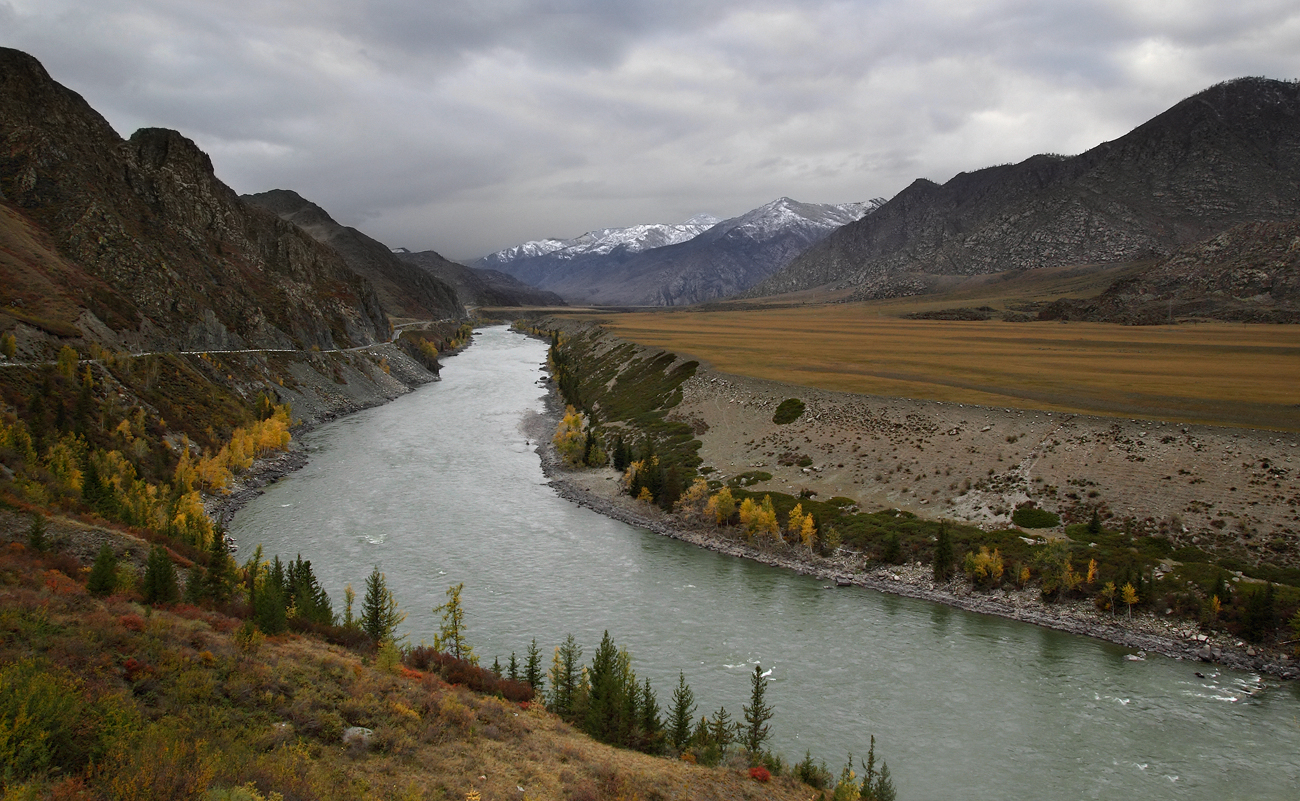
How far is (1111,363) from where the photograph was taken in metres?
74.6

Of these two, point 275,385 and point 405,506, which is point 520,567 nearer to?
point 405,506

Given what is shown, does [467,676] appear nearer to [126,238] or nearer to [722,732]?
[722,732]

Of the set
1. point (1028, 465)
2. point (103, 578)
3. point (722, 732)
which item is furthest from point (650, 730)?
point (1028, 465)

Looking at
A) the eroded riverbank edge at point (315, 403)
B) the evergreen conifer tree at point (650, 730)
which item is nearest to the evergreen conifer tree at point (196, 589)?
the evergreen conifer tree at point (650, 730)

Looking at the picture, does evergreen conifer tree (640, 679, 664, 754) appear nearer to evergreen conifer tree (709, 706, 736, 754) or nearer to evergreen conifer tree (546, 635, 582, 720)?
evergreen conifer tree (709, 706, 736, 754)

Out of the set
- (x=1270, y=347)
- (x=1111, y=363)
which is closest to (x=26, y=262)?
(x=1111, y=363)

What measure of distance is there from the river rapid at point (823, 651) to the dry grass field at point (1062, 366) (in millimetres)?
26481

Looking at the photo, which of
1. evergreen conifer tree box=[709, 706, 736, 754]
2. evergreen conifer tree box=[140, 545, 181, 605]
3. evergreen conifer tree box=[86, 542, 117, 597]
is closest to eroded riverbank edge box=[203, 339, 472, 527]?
evergreen conifer tree box=[140, 545, 181, 605]

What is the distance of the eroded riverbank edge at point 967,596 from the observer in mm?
30250

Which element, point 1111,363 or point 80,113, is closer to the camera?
point 1111,363

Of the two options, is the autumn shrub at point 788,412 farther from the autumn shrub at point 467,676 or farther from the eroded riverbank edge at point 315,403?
the eroded riverbank edge at point 315,403

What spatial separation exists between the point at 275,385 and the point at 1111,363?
94696 mm

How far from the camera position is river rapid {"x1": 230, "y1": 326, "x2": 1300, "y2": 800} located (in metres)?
23.2

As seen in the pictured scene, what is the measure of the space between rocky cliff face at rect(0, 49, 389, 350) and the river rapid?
34.3 m
